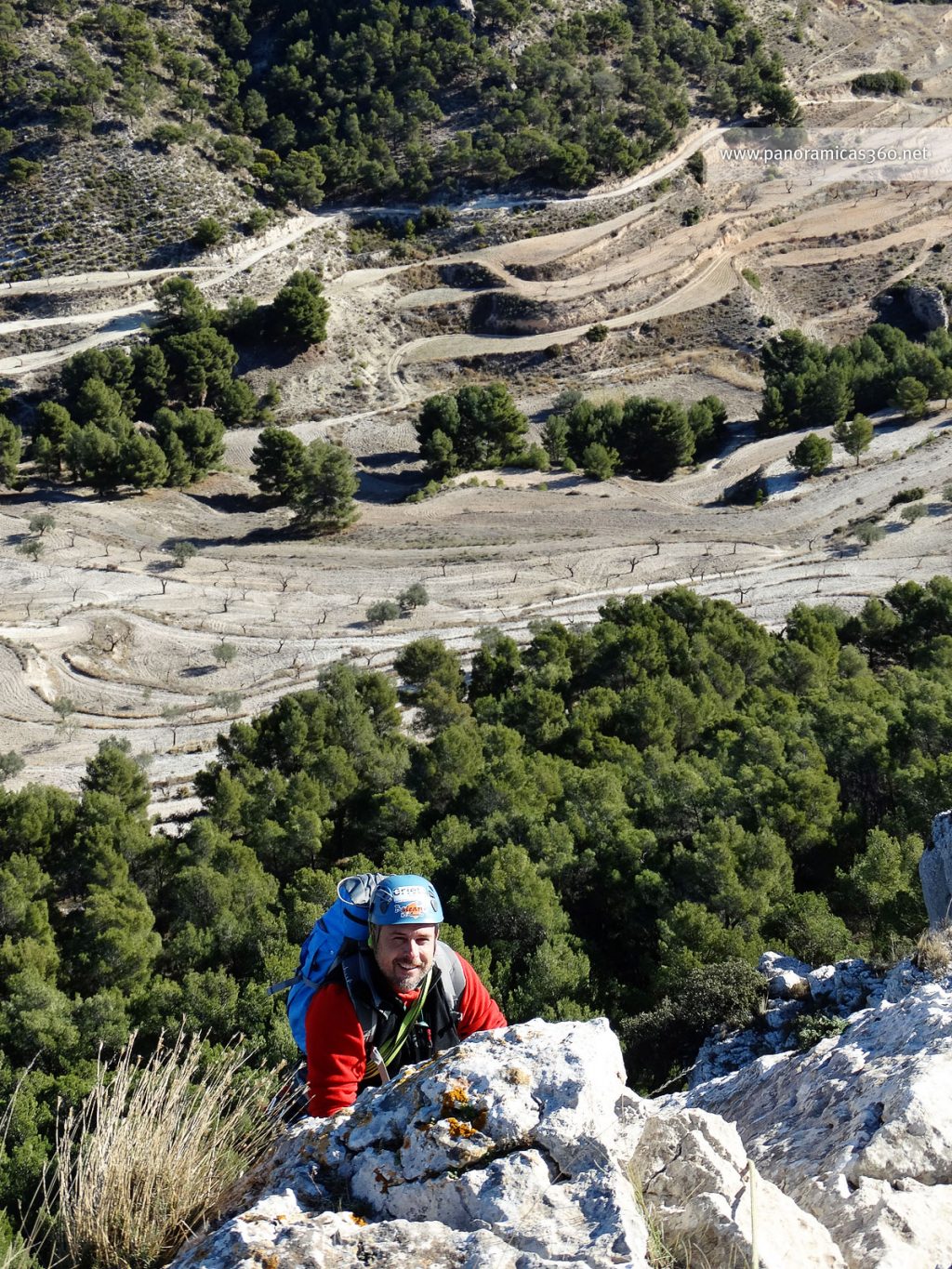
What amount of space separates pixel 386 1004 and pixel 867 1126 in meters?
2.97

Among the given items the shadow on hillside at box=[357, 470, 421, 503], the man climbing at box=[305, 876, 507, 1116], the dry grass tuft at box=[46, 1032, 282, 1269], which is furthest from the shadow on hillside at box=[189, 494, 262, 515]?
the dry grass tuft at box=[46, 1032, 282, 1269]

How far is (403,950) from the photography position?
6852 millimetres

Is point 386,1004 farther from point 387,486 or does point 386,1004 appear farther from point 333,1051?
point 387,486

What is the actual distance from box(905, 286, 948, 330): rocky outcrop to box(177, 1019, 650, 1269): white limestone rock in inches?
3702

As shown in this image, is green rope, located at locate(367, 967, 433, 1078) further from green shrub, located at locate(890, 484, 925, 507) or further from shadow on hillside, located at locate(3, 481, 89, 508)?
green shrub, located at locate(890, 484, 925, 507)

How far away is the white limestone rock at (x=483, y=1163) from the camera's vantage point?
16.7 feet

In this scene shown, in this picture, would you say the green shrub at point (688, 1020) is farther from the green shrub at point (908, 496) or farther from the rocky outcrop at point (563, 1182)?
the green shrub at point (908, 496)

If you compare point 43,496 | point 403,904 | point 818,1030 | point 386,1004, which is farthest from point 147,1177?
point 43,496

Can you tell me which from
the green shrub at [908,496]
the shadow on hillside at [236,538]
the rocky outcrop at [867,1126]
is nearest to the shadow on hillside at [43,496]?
the shadow on hillside at [236,538]

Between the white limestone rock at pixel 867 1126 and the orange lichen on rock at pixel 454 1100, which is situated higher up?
the orange lichen on rock at pixel 454 1100

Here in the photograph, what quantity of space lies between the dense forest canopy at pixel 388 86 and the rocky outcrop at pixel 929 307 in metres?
24.8

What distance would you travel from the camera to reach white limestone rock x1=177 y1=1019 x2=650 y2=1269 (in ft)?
16.7

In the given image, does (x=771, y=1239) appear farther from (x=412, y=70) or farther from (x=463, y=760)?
(x=412, y=70)

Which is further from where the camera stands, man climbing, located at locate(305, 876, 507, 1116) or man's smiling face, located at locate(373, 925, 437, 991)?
man's smiling face, located at locate(373, 925, 437, 991)
